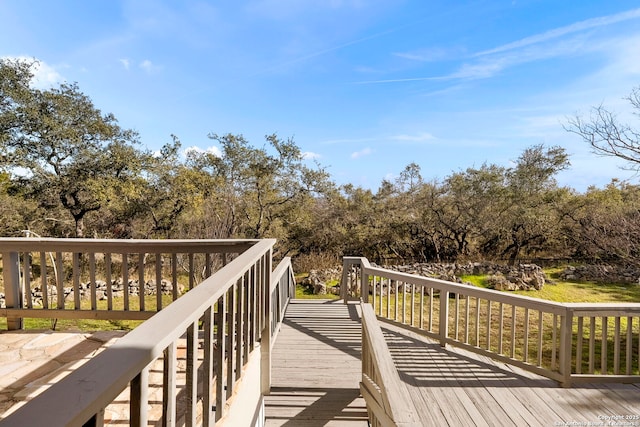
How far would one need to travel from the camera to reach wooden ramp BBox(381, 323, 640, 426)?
8.85 feet

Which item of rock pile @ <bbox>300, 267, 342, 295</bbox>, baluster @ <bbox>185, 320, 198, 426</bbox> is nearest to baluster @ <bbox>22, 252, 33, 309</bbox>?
baluster @ <bbox>185, 320, 198, 426</bbox>

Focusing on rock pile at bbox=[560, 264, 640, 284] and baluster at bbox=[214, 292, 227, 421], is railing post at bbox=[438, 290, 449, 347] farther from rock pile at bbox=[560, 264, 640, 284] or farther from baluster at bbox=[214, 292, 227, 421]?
rock pile at bbox=[560, 264, 640, 284]

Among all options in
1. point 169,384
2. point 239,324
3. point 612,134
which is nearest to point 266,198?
point 612,134

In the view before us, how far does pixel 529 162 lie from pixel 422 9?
29.4 ft

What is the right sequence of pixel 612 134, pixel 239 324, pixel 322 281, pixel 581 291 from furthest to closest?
1. pixel 322 281
2. pixel 581 291
3. pixel 612 134
4. pixel 239 324

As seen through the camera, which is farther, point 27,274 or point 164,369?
point 27,274

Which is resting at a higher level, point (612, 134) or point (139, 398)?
point (612, 134)

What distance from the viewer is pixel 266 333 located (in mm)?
2758

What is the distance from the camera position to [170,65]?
1098 cm

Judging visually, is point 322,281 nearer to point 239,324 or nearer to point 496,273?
point 496,273

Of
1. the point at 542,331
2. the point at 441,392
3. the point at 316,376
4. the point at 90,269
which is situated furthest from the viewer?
the point at 542,331

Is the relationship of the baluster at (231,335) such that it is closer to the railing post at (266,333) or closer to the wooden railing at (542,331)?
the railing post at (266,333)

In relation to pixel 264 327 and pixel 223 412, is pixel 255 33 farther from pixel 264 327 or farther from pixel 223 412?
pixel 223 412

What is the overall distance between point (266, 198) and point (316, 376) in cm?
898
